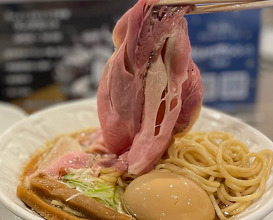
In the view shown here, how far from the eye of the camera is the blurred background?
314cm

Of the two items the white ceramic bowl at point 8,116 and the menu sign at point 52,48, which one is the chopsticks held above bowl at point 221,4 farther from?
the menu sign at point 52,48

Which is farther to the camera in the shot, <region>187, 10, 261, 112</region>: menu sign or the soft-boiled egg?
<region>187, 10, 261, 112</region>: menu sign

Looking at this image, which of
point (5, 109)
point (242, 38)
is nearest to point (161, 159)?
point (5, 109)

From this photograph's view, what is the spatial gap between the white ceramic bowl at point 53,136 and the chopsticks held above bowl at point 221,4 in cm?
58

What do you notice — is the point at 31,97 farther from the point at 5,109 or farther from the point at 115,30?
the point at 115,30

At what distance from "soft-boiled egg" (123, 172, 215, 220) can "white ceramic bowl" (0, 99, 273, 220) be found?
0.15 m

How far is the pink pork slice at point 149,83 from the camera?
4.52 ft

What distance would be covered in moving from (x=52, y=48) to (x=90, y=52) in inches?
12.7

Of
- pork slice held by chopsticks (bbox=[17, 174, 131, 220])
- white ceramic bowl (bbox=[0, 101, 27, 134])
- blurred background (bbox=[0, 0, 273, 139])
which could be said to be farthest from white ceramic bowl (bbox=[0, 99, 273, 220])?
blurred background (bbox=[0, 0, 273, 139])

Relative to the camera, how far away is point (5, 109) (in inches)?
107

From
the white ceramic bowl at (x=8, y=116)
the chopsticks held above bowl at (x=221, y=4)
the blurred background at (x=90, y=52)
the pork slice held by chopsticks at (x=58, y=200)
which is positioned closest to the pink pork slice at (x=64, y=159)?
the pork slice held by chopsticks at (x=58, y=200)

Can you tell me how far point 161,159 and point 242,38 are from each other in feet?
6.29

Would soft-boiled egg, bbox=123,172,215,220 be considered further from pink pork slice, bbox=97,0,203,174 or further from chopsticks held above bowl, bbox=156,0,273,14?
chopsticks held above bowl, bbox=156,0,273,14

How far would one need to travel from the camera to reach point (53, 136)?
2.07 meters
